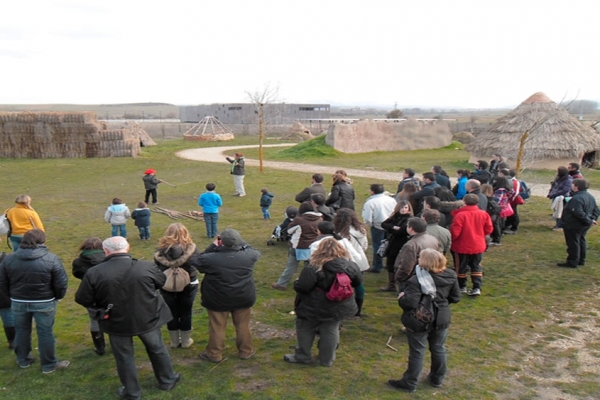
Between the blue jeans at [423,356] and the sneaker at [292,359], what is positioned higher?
the blue jeans at [423,356]

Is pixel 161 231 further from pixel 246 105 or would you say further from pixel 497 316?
pixel 246 105

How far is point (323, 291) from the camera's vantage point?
5.20 metres

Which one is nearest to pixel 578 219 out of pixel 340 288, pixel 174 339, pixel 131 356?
pixel 340 288

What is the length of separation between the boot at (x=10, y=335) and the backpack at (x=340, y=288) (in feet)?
12.8

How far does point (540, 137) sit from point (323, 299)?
67.5 ft

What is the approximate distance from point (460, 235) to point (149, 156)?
24.1 m

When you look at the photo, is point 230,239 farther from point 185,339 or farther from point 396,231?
point 396,231

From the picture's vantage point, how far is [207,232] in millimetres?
11289

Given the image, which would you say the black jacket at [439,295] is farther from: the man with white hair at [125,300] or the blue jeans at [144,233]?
the blue jeans at [144,233]

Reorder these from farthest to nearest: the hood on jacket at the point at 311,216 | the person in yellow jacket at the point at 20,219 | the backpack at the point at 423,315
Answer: the person in yellow jacket at the point at 20,219, the hood on jacket at the point at 311,216, the backpack at the point at 423,315

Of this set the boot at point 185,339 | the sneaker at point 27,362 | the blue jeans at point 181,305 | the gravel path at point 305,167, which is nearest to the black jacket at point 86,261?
the blue jeans at point 181,305

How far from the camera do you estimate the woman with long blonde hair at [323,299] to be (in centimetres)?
516

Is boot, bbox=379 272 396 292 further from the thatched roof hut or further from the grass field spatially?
the thatched roof hut

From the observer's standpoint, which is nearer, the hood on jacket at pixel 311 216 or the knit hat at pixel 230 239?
the knit hat at pixel 230 239
